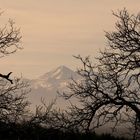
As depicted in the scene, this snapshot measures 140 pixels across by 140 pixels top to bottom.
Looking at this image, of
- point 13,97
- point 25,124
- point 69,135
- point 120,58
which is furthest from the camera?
point 69,135

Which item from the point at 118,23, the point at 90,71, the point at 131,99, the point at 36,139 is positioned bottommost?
the point at 36,139

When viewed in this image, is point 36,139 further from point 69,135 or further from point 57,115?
point 69,135

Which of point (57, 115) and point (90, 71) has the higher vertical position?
point (90, 71)

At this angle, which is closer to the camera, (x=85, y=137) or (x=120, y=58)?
(x=120, y=58)

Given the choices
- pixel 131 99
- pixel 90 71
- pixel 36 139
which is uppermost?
pixel 90 71

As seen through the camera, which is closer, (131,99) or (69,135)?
(131,99)

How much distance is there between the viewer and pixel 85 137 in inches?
883

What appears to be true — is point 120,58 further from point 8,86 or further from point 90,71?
point 8,86

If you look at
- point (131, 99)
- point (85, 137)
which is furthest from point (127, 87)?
point (85, 137)

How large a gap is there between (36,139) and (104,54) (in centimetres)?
484

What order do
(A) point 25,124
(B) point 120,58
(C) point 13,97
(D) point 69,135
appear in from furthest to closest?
(D) point 69,135 → (B) point 120,58 → (C) point 13,97 → (A) point 25,124

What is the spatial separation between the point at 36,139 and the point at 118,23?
6127mm

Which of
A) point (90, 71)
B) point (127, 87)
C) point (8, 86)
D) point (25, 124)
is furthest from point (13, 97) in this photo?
point (127, 87)

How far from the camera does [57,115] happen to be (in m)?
19.7
